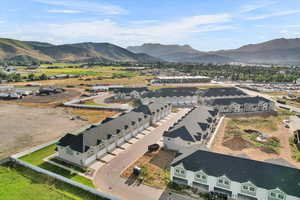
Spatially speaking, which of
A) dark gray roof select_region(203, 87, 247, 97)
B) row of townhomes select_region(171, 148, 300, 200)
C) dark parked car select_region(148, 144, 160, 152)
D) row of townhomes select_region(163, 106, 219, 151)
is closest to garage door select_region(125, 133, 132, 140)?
dark parked car select_region(148, 144, 160, 152)

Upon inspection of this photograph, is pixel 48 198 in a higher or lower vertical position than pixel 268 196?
lower

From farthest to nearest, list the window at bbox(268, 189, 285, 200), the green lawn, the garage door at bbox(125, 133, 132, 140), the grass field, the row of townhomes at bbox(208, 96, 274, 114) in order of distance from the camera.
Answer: the row of townhomes at bbox(208, 96, 274, 114) < the garage door at bbox(125, 133, 132, 140) < the green lawn < the grass field < the window at bbox(268, 189, 285, 200)

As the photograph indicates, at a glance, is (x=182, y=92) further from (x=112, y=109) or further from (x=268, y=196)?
(x=268, y=196)

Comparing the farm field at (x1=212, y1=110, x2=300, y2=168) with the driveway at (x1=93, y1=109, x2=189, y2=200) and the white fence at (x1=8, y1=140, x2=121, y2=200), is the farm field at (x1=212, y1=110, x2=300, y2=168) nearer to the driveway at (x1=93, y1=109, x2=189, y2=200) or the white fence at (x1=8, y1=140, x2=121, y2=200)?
the driveway at (x1=93, y1=109, x2=189, y2=200)

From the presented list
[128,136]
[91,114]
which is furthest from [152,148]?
[91,114]

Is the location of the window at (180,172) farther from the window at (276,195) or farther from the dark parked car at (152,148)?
the dark parked car at (152,148)

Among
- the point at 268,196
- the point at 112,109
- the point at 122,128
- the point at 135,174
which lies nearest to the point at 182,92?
the point at 112,109
